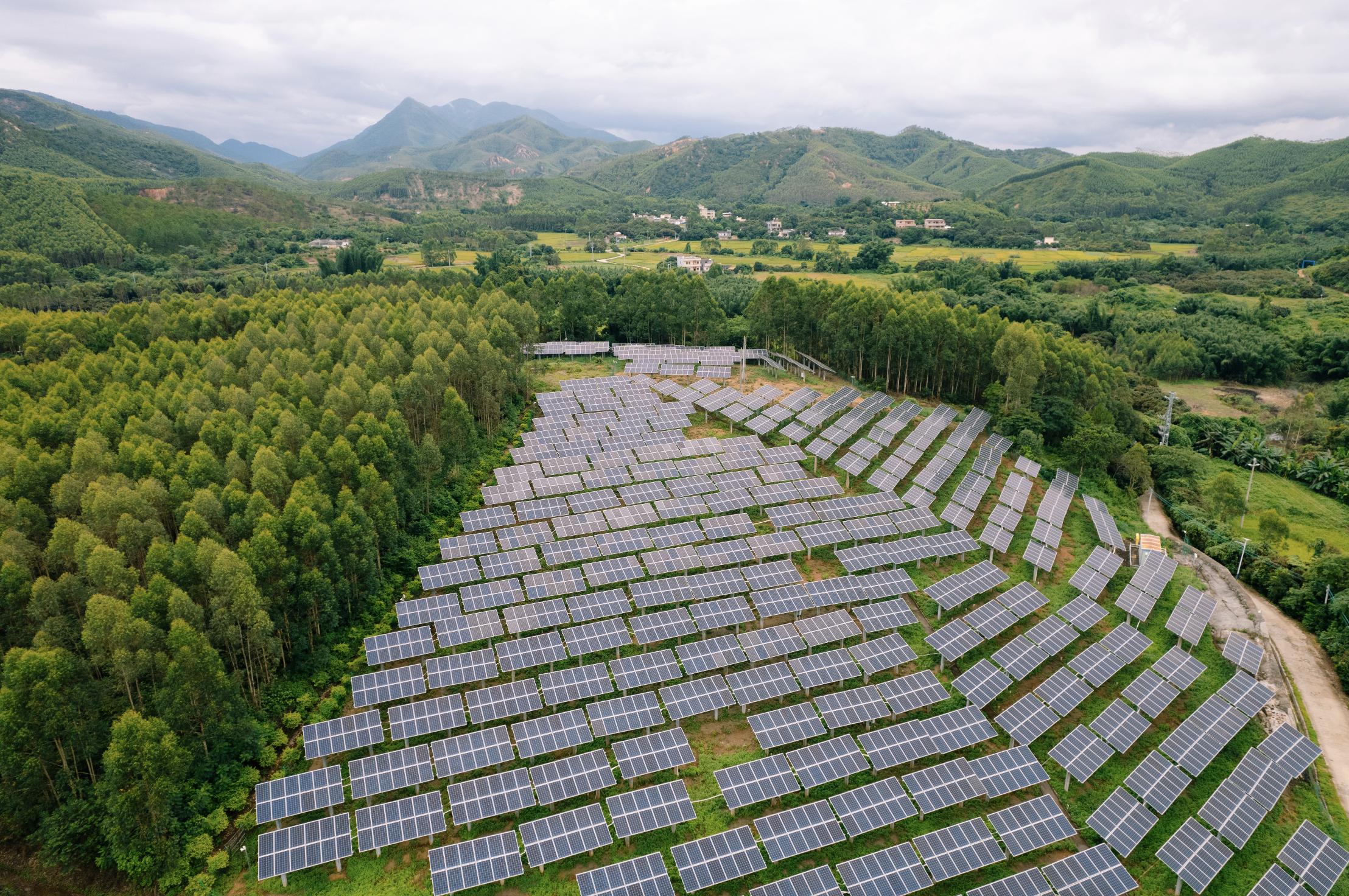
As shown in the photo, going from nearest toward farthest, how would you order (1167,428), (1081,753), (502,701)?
(1081,753)
(502,701)
(1167,428)

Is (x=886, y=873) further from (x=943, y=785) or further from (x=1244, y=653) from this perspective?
(x=1244, y=653)

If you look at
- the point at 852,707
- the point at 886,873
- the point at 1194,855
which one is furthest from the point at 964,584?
the point at 886,873

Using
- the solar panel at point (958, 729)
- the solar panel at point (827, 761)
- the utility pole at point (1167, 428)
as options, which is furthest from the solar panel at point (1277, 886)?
the utility pole at point (1167, 428)

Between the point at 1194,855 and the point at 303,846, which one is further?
the point at 1194,855

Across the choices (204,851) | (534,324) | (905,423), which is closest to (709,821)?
(204,851)

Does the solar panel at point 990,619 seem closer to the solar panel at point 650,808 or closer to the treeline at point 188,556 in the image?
the solar panel at point 650,808

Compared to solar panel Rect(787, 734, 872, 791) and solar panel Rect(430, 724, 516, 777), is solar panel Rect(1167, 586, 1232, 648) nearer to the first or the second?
solar panel Rect(787, 734, 872, 791)

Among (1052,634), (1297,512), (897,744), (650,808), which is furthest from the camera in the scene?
(1297,512)
